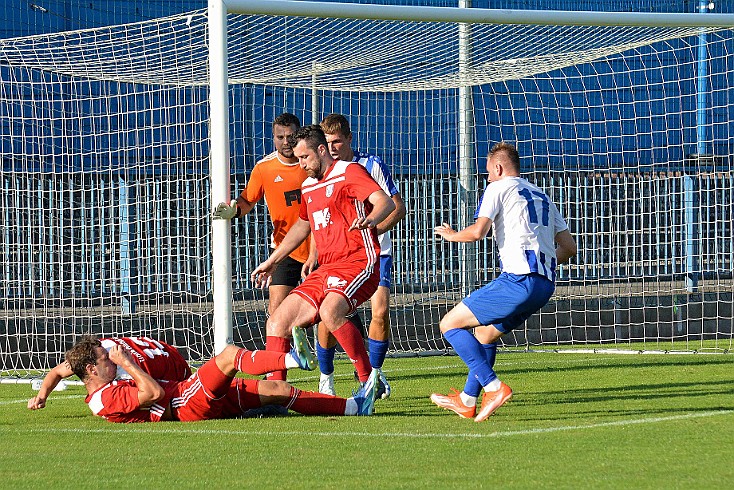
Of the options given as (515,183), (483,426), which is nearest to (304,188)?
(515,183)

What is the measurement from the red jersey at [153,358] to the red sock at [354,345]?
102 cm

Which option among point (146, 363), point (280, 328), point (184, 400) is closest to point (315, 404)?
point (280, 328)

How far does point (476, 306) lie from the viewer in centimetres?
698

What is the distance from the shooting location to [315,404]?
7059mm

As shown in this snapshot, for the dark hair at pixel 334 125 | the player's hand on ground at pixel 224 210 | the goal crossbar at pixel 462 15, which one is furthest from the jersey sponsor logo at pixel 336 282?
the goal crossbar at pixel 462 15

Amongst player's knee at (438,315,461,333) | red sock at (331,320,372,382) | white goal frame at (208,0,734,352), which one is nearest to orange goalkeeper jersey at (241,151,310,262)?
white goal frame at (208,0,734,352)

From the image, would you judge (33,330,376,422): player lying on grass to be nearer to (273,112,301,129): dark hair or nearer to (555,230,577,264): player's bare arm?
(555,230,577,264): player's bare arm

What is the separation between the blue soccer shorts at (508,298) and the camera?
695cm

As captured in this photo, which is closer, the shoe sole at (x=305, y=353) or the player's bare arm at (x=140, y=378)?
the shoe sole at (x=305, y=353)

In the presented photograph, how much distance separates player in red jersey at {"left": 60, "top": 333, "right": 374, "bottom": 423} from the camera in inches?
258

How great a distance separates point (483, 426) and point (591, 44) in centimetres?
623

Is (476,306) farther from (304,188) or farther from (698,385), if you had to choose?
(698,385)

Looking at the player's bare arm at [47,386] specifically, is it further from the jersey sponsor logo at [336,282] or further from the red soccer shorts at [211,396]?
the jersey sponsor logo at [336,282]

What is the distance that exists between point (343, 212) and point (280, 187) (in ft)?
5.31
